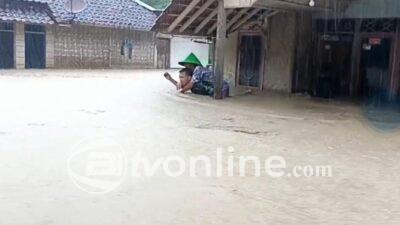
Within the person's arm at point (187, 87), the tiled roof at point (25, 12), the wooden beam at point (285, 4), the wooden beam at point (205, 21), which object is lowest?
the person's arm at point (187, 87)

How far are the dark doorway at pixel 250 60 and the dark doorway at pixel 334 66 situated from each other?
1897 mm

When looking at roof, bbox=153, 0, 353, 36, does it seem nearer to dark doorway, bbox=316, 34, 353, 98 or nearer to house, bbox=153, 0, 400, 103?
Answer: house, bbox=153, 0, 400, 103

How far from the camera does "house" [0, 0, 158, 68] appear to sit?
23250 millimetres

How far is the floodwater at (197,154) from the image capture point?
418 cm

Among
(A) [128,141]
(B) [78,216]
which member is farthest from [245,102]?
(B) [78,216]

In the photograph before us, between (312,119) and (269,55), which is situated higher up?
(269,55)

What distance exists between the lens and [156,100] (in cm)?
1263

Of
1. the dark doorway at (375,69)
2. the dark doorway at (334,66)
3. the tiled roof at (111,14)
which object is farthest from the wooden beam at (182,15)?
the tiled roof at (111,14)

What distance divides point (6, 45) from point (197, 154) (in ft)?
64.0

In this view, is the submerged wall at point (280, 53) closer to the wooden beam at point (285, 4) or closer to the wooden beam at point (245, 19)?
the wooden beam at point (245, 19)

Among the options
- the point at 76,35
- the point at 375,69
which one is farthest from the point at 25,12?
the point at 375,69

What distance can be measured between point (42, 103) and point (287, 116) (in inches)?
216

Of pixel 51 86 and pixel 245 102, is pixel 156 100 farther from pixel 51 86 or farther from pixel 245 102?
pixel 51 86

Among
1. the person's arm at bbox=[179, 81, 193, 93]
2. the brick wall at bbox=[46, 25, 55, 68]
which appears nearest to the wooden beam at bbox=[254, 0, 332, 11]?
the person's arm at bbox=[179, 81, 193, 93]
